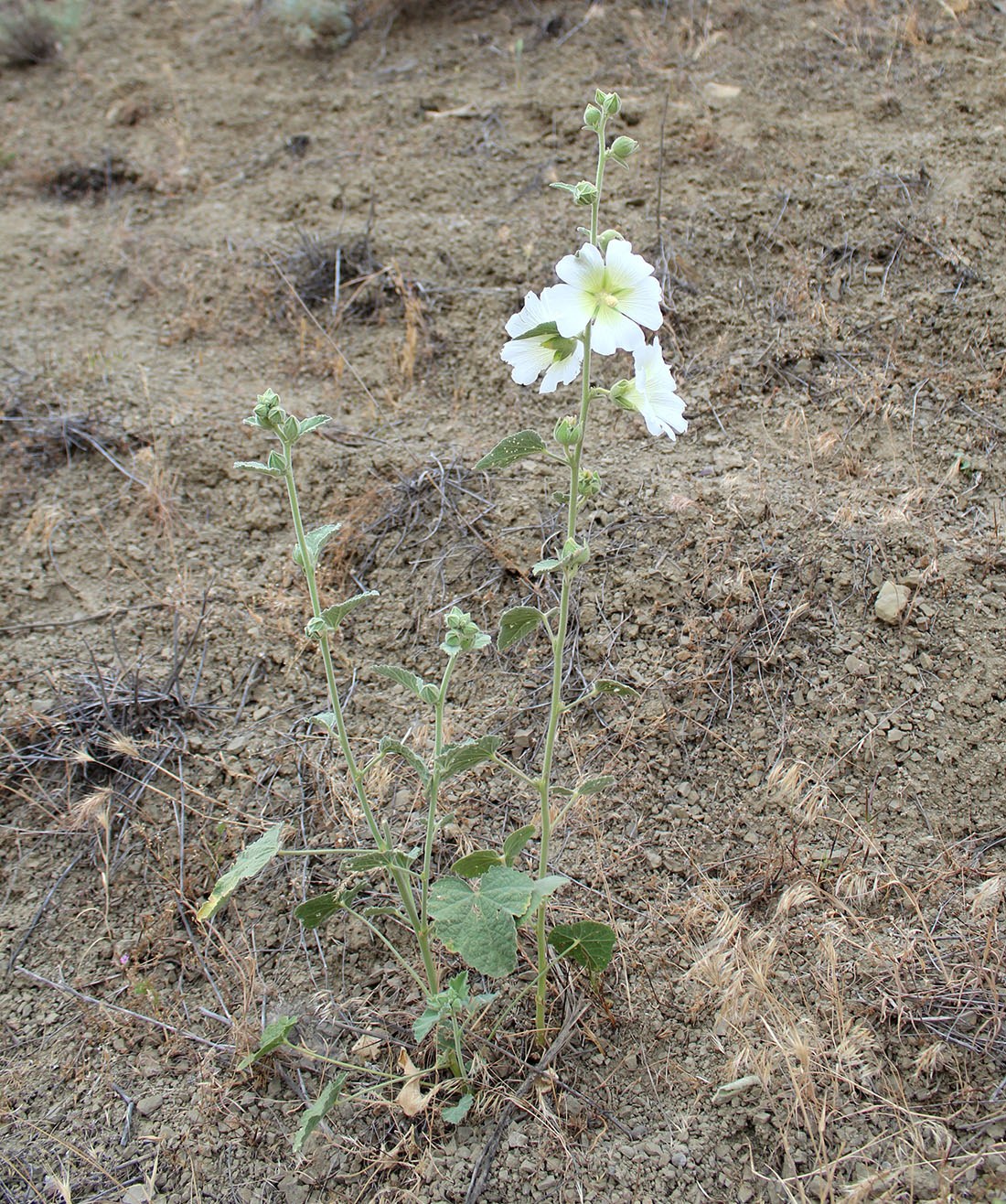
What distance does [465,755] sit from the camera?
171 centimetres

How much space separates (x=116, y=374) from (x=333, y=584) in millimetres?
1452

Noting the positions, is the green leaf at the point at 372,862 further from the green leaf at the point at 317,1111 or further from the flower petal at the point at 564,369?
the flower petal at the point at 564,369

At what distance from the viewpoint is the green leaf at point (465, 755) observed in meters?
1.70

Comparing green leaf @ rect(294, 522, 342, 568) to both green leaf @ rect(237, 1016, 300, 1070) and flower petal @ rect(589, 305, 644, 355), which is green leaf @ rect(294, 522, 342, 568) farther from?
green leaf @ rect(237, 1016, 300, 1070)

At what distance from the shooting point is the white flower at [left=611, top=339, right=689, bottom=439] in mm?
1645

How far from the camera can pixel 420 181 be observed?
4180 mm

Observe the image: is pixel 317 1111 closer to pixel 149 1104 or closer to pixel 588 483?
pixel 149 1104

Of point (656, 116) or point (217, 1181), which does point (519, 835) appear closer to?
point (217, 1181)

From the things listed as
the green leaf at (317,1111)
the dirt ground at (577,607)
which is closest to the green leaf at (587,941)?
the dirt ground at (577,607)

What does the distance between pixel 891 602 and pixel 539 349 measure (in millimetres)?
1340

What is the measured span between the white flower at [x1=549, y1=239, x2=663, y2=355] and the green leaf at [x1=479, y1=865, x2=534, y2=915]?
92 centimetres

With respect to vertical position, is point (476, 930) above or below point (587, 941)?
above

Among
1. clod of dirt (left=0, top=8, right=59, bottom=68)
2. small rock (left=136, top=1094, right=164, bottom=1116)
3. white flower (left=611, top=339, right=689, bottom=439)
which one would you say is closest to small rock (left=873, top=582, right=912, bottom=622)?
white flower (left=611, top=339, right=689, bottom=439)

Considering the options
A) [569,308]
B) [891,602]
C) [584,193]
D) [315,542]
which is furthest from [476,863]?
[891,602]
